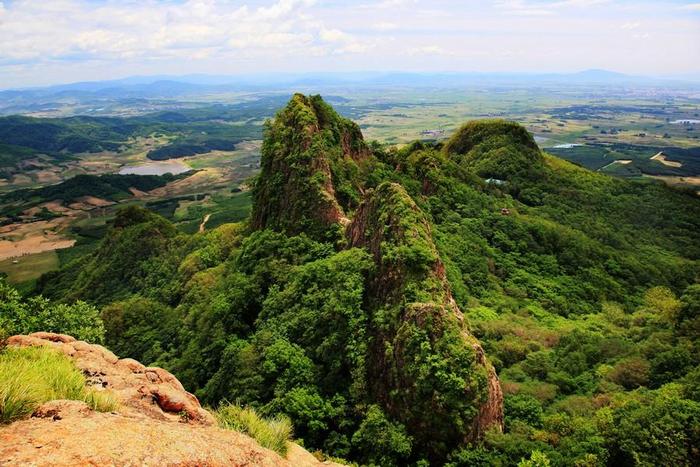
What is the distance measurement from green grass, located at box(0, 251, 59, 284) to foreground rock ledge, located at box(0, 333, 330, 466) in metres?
107

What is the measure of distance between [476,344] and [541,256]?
32.4 metres

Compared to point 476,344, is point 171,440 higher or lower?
A: higher

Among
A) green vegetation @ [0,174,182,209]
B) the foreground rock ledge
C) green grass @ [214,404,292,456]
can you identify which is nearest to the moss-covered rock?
green grass @ [214,404,292,456]

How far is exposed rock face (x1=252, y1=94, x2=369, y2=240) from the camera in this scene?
137 ft

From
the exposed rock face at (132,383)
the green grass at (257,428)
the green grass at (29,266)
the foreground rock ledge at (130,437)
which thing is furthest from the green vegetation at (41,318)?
the green grass at (29,266)

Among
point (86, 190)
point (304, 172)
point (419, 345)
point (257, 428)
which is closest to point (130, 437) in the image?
point (257, 428)

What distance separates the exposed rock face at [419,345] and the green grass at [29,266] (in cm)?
10314

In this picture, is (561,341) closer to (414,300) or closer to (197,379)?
(414,300)

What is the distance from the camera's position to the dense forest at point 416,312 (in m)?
23.8

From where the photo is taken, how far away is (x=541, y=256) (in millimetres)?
53531

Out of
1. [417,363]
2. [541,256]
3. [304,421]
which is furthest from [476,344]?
[541,256]

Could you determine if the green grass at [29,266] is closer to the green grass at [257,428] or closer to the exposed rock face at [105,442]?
the green grass at [257,428]

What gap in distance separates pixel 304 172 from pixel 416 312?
2256 cm

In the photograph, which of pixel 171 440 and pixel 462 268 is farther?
pixel 462 268
